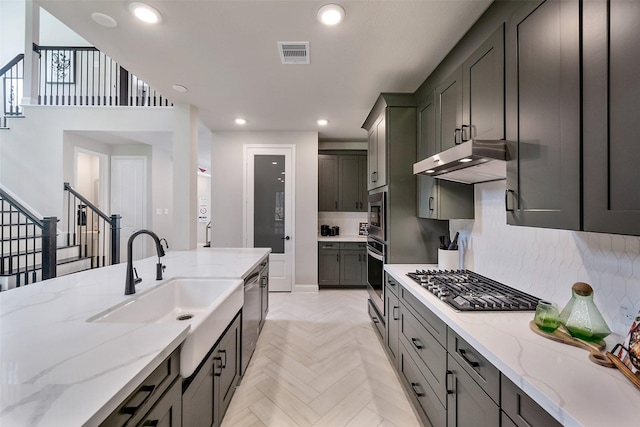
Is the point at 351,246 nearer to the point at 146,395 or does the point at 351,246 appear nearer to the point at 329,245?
the point at 329,245

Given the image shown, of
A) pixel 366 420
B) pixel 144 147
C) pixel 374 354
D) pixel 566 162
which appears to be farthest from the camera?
pixel 144 147

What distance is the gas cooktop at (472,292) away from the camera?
1423 mm

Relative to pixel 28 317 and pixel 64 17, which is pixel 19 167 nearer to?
pixel 64 17

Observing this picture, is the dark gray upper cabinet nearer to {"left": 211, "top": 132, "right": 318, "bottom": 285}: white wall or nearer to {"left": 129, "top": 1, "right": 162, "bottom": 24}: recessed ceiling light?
{"left": 211, "top": 132, "right": 318, "bottom": 285}: white wall

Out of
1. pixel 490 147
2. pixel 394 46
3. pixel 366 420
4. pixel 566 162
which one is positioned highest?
pixel 394 46

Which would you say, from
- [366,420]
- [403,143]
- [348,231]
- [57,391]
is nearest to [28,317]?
[57,391]

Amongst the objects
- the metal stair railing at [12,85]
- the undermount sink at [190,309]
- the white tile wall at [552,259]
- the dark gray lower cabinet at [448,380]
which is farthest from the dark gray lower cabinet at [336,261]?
the metal stair railing at [12,85]

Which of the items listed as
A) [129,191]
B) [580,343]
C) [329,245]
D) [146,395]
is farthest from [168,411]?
[129,191]

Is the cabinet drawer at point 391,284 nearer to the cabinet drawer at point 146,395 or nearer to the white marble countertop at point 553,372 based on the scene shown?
the white marble countertop at point 553,372

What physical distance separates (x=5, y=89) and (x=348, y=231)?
6.78m

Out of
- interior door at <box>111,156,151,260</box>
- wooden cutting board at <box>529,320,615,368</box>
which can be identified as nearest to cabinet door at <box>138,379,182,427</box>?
wooden cutting board at <box>529,320,615,368</box>

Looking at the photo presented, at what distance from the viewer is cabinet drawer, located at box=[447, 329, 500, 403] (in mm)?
1021

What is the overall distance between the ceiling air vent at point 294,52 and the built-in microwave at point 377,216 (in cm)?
148

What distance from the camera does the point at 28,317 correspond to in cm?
115
